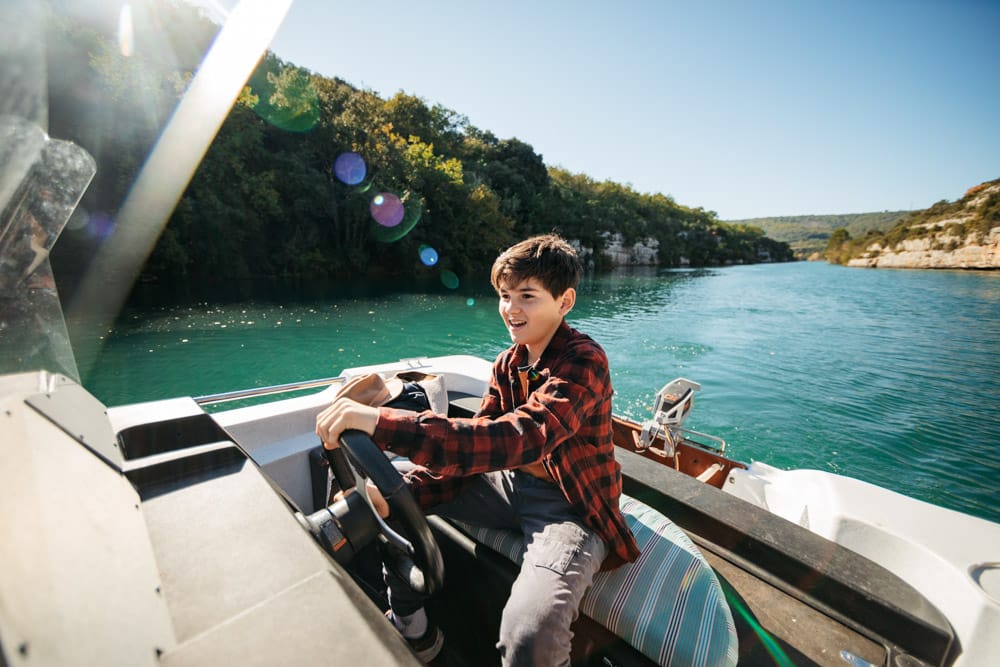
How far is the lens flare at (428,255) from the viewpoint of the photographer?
1005 inches

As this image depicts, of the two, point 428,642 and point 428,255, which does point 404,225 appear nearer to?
point 428,255

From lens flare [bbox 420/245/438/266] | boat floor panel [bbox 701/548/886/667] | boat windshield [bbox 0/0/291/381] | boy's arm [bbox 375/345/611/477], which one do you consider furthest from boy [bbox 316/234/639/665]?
lens flare [bbox 420/245/438/266]

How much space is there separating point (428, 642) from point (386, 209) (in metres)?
24.3

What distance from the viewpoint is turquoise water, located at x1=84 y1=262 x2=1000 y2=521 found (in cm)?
555

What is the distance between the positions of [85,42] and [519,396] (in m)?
23.5

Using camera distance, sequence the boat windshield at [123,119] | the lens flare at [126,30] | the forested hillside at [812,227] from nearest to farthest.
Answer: the boat windshield at [123,119]
the lens flare at [126,30]
the forested hillside at [812,227]

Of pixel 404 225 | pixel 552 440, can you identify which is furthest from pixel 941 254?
pixel 552 440

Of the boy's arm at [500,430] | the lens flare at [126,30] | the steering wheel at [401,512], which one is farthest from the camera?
the lens flare at [126,30]

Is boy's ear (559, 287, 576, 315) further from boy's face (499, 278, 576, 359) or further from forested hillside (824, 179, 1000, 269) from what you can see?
forested hillside (824, 179, 1000, 269)

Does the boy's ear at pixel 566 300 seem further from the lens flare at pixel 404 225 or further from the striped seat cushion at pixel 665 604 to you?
the lens flare at pixel 404 225

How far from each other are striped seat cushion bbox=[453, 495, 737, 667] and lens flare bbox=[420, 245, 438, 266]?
83.0 feet

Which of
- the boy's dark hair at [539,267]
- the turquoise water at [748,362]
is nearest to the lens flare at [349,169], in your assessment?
the turquoise water at [748,362]

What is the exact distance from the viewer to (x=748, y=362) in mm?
9523

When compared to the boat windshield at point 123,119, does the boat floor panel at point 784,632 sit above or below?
below
